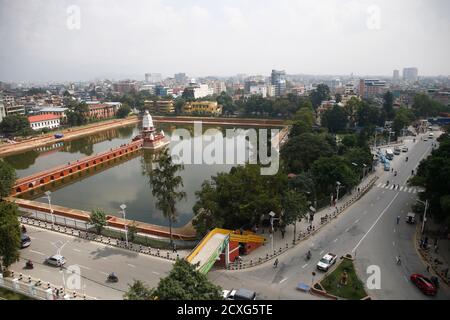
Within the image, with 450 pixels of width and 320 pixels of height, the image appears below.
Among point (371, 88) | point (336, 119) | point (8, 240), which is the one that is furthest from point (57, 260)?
point (371, 88)

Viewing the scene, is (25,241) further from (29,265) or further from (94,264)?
(94,264)

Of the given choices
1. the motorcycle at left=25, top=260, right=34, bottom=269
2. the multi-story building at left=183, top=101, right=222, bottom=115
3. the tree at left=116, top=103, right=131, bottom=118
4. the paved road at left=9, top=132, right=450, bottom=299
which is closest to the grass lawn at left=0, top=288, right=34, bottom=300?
the paved road at left=9, top=132, right=450, bottom=299

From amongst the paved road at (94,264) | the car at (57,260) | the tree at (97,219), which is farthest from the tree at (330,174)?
the car at (57,260)

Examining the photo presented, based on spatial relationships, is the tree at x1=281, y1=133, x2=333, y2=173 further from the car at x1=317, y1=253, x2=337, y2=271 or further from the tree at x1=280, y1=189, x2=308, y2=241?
the car at x1=317, y1=253, x2=337, y2=271

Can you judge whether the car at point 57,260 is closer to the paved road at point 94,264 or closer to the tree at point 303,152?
the paved road at point 94,264

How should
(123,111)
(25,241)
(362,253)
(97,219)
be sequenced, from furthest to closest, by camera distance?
(123,111), (97,219), (25,241), (362,253)

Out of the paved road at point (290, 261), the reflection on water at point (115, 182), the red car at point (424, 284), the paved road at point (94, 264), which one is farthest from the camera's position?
the reflection on water at point (115, 182)

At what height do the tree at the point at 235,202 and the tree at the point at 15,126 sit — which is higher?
the tree at the point at 15,126
